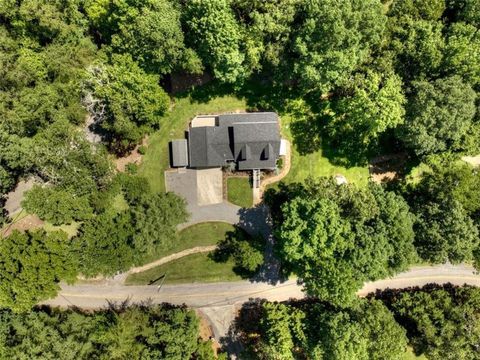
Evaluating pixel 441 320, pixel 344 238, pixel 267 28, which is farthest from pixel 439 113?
pixel 441 320

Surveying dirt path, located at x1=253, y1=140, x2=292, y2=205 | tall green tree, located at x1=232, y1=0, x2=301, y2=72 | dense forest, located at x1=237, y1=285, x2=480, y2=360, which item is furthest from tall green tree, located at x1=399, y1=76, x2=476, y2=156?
dense forest, located at x1=237, y1=285, x2=480, y2=360

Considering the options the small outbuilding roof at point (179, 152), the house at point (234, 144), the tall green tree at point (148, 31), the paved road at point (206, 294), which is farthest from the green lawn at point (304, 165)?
the paved road at point (206, 294)

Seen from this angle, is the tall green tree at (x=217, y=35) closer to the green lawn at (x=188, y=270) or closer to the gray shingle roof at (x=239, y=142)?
the gray shingle roof at (x=239, y=142)

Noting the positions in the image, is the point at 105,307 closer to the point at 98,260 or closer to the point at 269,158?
the point at 98,260

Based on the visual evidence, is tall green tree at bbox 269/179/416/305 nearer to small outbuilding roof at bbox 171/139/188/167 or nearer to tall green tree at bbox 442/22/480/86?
small outbuilding roof at bbox 171/139/188/167

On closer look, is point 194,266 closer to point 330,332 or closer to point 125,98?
point 330,332

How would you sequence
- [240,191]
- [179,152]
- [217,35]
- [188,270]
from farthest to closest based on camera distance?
[240,191] < [188,270] < [179,152] < [217,35]

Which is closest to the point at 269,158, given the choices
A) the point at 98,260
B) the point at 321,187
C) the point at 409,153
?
the point at 321,187
